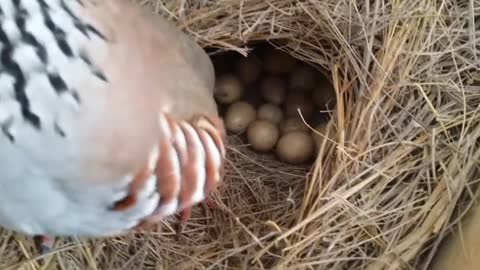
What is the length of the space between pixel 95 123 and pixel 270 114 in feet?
2.05

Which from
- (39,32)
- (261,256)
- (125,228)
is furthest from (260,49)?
(39,32)

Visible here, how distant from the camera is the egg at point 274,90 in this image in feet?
5.07

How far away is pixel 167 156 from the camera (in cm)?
99

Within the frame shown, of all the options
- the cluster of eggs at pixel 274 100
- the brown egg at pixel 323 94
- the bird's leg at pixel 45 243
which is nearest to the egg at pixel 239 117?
the cluster of eggs at pixel 274 100

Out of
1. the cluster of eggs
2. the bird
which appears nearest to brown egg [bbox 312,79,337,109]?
the cluster of eggs

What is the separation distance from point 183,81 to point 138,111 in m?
0.14

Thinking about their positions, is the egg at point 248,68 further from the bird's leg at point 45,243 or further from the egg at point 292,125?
the bird's leg at point 45,243

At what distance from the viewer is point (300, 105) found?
1525 millimetres

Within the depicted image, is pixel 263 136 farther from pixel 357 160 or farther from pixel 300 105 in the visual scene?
pixel 357 160

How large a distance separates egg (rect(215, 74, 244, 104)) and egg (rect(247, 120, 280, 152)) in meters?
0.08

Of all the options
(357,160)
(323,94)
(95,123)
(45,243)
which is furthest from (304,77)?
(95,123)

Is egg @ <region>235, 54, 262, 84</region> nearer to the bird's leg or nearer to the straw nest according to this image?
the straw nest

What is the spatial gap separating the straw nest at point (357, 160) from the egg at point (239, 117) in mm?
133

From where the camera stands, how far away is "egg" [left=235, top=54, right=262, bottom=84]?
1.55 metres
